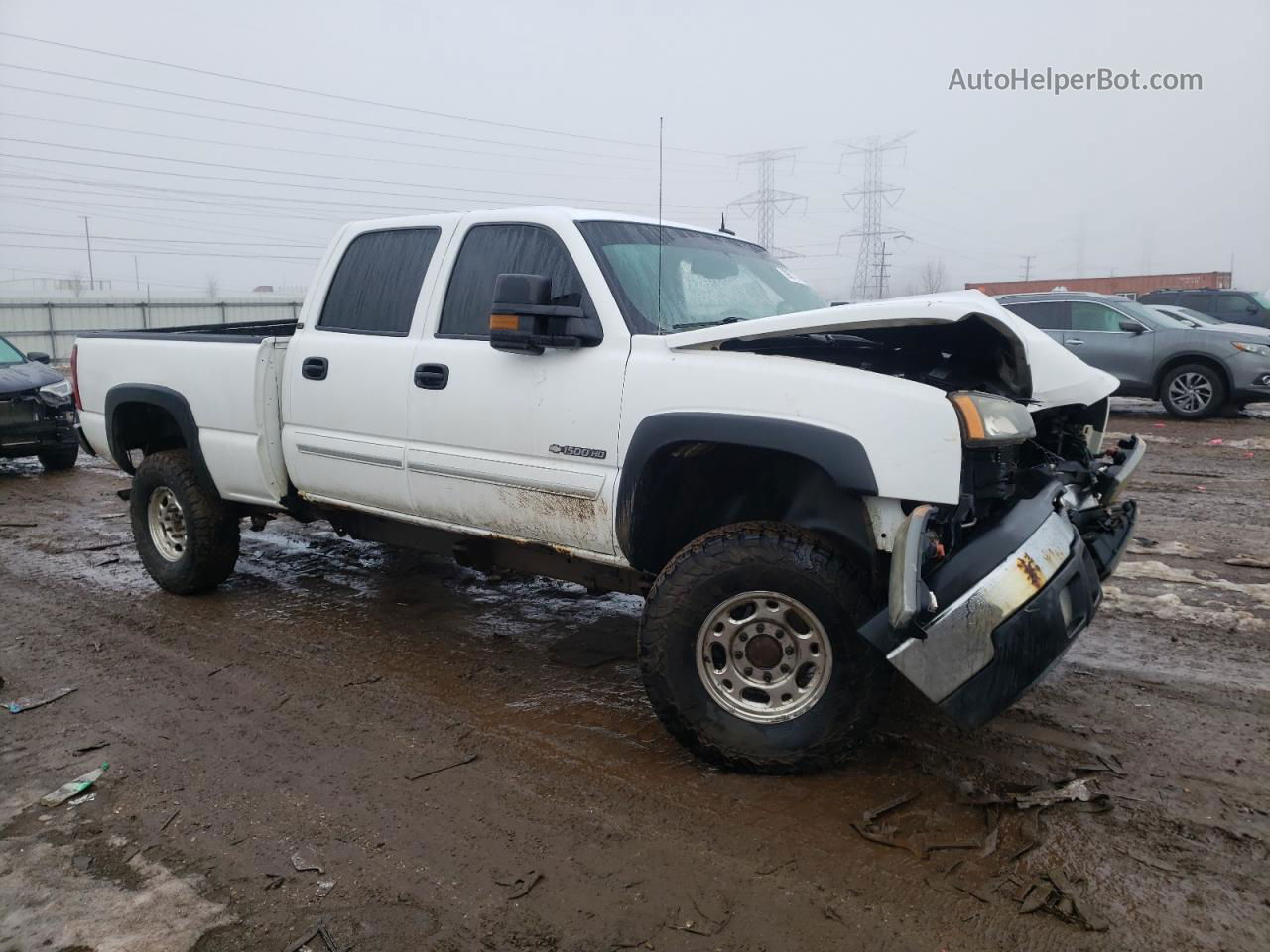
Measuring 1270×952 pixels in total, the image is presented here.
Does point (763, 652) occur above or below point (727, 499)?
below

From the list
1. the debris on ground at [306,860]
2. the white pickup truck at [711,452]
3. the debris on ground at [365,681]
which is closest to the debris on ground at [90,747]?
the debris on ground at [365,681]

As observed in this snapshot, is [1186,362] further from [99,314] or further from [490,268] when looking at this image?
[99,314]

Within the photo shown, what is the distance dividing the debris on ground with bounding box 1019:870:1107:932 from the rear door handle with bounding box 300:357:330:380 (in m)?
3.70

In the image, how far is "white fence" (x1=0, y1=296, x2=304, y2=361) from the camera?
27.2 metres

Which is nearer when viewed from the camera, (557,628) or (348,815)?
(348,815)

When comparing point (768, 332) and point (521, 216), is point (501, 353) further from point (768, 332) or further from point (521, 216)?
point (768, 332)

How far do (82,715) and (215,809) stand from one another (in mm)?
1227

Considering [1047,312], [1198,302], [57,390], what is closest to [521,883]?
[57,390]

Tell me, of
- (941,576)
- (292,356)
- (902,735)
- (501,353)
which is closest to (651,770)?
(902,735)

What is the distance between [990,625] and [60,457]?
1054cm

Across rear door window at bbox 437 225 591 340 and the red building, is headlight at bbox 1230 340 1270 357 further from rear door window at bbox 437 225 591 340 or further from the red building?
the red building

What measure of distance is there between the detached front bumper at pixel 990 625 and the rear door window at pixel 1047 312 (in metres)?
11.2

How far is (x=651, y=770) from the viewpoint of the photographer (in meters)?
3.47

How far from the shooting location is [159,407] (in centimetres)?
574
